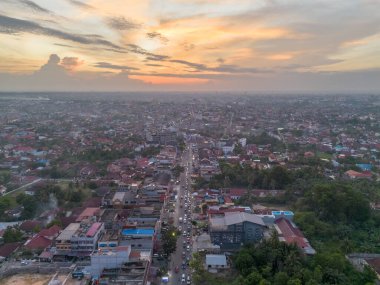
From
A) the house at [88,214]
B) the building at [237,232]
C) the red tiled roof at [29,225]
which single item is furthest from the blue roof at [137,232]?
the red tiled roof at [29,225]

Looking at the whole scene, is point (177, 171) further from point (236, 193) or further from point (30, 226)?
point (30, 226)

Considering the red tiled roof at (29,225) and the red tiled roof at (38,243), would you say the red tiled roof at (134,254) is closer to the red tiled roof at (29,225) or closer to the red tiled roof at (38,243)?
the red tiled roof at (38,243)

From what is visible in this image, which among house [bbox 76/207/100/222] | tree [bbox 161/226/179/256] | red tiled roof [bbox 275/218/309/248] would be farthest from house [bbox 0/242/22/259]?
red tiled roof [bbox 275/218/309/248]

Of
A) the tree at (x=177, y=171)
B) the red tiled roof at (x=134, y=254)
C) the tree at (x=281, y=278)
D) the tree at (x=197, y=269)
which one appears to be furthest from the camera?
the tree at (x=177, y=171)

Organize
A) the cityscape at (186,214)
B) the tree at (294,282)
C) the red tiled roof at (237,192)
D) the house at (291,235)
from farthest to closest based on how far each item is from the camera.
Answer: the red tiled roof at (237,192) → the house at (291,235) → the cityscape at (186,214) → the tree at (294,282)

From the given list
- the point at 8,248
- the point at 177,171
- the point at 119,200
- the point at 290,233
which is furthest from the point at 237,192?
the point at 8,248

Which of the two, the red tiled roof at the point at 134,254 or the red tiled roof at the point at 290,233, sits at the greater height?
the red tiled roof at the point at 134,254

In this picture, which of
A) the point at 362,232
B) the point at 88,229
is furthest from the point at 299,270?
the point at 88,229
